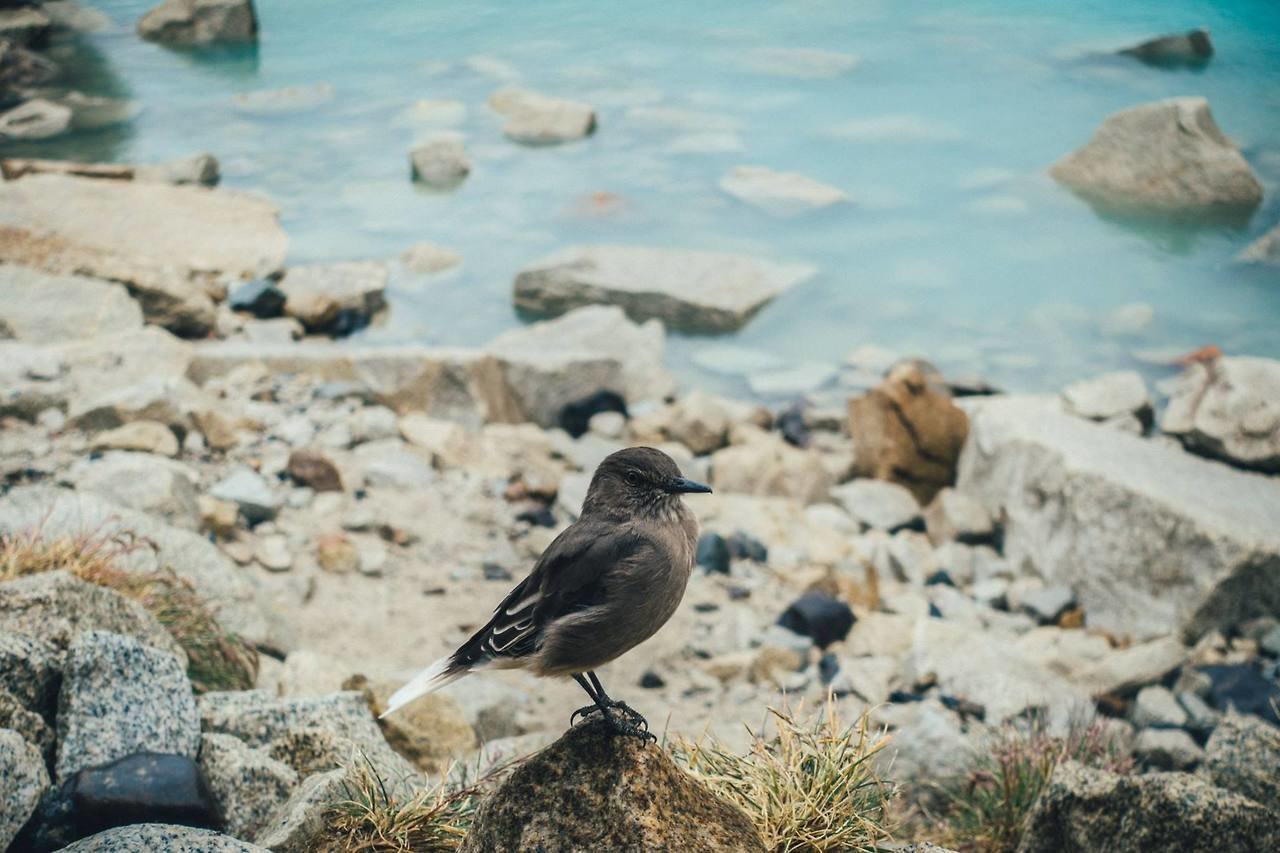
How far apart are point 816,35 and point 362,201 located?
24.6ft

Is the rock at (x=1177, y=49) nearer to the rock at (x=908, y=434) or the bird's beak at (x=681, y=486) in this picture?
the rock at (x=908, y=434)

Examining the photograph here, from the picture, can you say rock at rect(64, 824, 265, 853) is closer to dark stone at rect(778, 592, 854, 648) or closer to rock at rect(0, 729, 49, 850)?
rock at rect(0, 729, 49, 850)

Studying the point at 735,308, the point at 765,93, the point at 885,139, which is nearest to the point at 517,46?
the point at 765,93

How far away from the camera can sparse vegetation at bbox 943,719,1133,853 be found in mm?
3750

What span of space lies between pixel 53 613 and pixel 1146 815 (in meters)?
3.28

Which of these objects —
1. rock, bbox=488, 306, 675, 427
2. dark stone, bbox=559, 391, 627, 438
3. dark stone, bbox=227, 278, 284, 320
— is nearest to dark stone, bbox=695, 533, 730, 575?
dark stone, bbox=559, 391, 627, 438

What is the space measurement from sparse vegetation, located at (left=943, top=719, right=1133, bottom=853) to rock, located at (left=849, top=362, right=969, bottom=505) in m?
3.84

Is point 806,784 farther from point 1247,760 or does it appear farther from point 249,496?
point 249,496

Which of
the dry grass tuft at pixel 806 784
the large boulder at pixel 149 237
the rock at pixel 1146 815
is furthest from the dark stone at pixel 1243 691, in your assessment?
the large boulder at pixel 149 237

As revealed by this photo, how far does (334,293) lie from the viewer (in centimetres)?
1036

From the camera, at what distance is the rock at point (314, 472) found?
6.49m

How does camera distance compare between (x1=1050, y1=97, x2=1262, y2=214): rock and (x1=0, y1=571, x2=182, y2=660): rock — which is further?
(x1=1050, y1=97, x2=1262, y2=214): rock

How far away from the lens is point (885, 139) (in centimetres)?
1434

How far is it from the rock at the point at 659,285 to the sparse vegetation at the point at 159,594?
6842 mm
